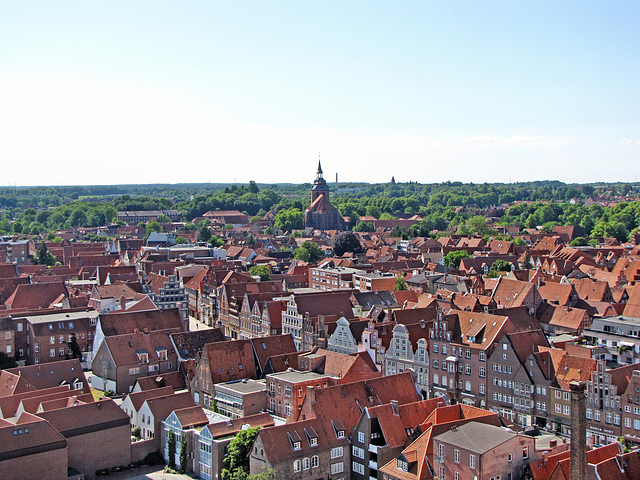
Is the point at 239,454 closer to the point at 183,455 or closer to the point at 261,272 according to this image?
the point at 183,455

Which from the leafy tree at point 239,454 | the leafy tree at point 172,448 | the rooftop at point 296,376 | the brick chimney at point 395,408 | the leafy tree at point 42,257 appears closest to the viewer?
the leafy tree at point 239,454

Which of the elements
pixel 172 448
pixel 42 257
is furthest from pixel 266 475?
pixel 42 257

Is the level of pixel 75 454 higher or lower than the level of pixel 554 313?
lower

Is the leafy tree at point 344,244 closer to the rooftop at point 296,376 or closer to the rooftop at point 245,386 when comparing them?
the rooftop at point 245,386

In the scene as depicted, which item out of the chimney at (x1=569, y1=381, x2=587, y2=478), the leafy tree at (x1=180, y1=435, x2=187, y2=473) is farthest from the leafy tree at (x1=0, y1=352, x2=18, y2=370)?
the chimney at (x1=569, y1=381, x2=587, y2=478)

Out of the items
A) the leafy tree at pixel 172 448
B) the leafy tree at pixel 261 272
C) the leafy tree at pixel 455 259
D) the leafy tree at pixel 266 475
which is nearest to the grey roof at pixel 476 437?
the leafy tree at pixel 266 475

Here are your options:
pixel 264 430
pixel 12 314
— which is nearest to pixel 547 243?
pixel 12 314

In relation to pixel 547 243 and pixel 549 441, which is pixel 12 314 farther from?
pixel 547 243

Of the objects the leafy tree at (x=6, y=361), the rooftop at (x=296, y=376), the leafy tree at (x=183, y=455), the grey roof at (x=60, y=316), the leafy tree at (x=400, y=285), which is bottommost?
the leafy tree at (x=183, y=455)
